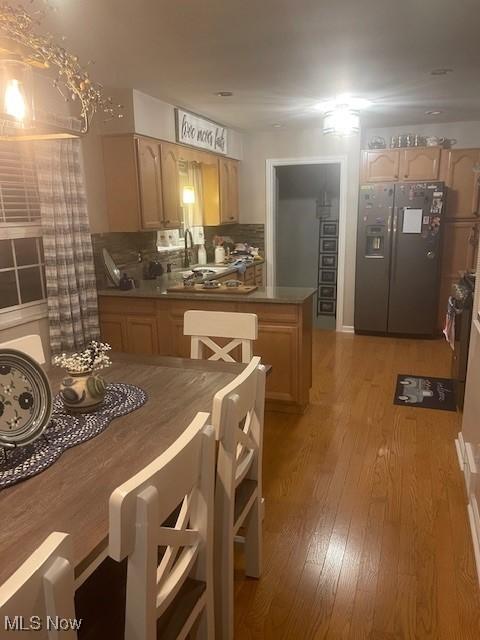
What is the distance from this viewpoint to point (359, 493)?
8.21 feet

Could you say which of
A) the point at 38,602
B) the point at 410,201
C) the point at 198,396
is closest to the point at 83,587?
the point at 38,602

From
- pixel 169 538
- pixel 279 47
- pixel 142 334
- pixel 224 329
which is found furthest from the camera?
pixel 142 334

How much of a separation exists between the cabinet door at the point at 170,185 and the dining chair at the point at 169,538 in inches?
129

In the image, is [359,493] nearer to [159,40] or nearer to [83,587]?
[83,587]

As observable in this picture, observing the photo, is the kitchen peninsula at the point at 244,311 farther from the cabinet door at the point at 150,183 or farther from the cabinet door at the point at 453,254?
the cabinet door at the point at 453,254

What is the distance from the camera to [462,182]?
199 inches

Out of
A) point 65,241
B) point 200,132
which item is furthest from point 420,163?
point 65,241

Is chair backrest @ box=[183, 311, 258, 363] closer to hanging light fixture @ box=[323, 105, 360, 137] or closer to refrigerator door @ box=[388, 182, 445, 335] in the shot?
hanging light fixture @ box=[323, 105, 360, 137]

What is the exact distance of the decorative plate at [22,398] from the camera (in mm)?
1399

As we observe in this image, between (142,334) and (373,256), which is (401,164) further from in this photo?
(142,334)

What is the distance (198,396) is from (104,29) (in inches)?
79.3

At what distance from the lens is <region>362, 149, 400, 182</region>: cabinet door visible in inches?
199

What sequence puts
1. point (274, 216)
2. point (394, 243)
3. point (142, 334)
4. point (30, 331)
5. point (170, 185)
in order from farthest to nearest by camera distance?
point (274, 216), point (394, 243), point (170, 185), point (142, 334), point (30, 331)

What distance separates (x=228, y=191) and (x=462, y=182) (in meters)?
2.63
